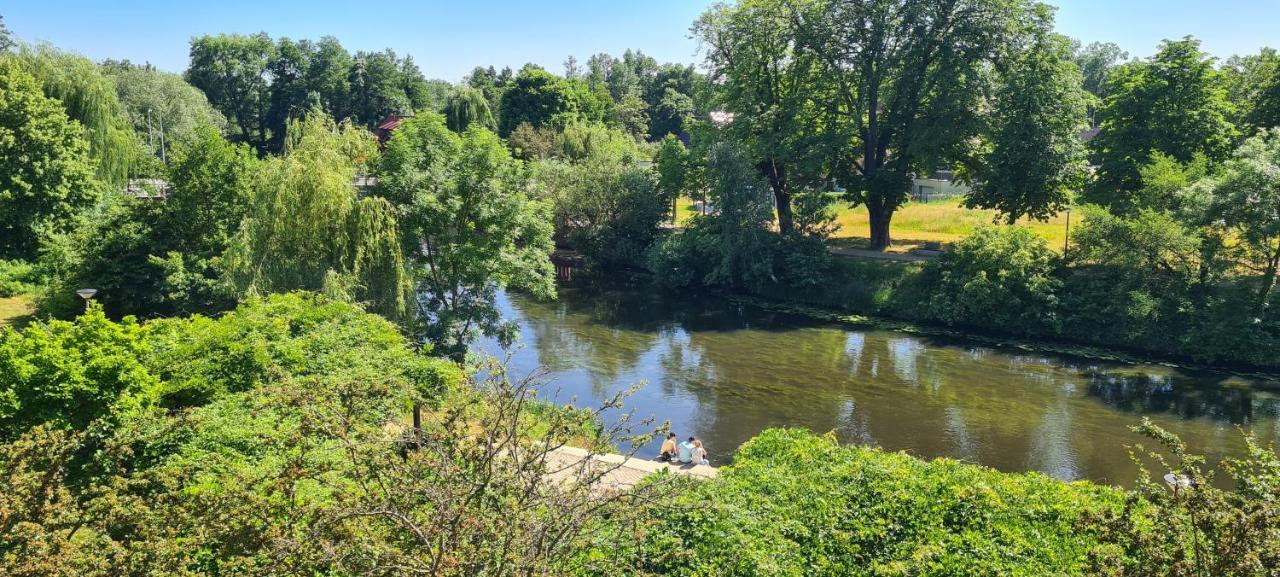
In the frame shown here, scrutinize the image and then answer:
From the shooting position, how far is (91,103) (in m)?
33.6

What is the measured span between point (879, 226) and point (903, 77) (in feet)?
23.8

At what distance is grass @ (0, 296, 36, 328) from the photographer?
23.0 m

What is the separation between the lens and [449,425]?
330 inches

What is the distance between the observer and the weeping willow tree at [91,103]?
109ft

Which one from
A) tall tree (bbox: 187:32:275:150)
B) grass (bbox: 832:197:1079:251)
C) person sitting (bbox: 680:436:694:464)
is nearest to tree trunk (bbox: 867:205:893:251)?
grass (bbox: 832:197:1079:251)

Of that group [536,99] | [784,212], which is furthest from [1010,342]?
[536,99]

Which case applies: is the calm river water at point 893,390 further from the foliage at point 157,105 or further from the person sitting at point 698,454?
the foliage at point 157,105

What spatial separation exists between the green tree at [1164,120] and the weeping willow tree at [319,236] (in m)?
26.3

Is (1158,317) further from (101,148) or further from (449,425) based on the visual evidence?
(101,148)

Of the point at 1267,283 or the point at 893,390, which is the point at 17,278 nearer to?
the point at 893,390

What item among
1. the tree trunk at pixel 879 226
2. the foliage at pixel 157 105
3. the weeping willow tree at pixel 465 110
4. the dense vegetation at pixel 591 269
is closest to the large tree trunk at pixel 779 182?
the dense vegetation at pixel 591 269

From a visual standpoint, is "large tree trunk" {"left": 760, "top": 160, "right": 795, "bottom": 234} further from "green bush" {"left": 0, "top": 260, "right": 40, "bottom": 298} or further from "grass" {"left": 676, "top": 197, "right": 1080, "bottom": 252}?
"green bush" {"left": 0, "top": 260, "right": 40, "bottom": 298}

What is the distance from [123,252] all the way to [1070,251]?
31720 millimetres

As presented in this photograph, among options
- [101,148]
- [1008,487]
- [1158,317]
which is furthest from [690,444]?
[101,148]
